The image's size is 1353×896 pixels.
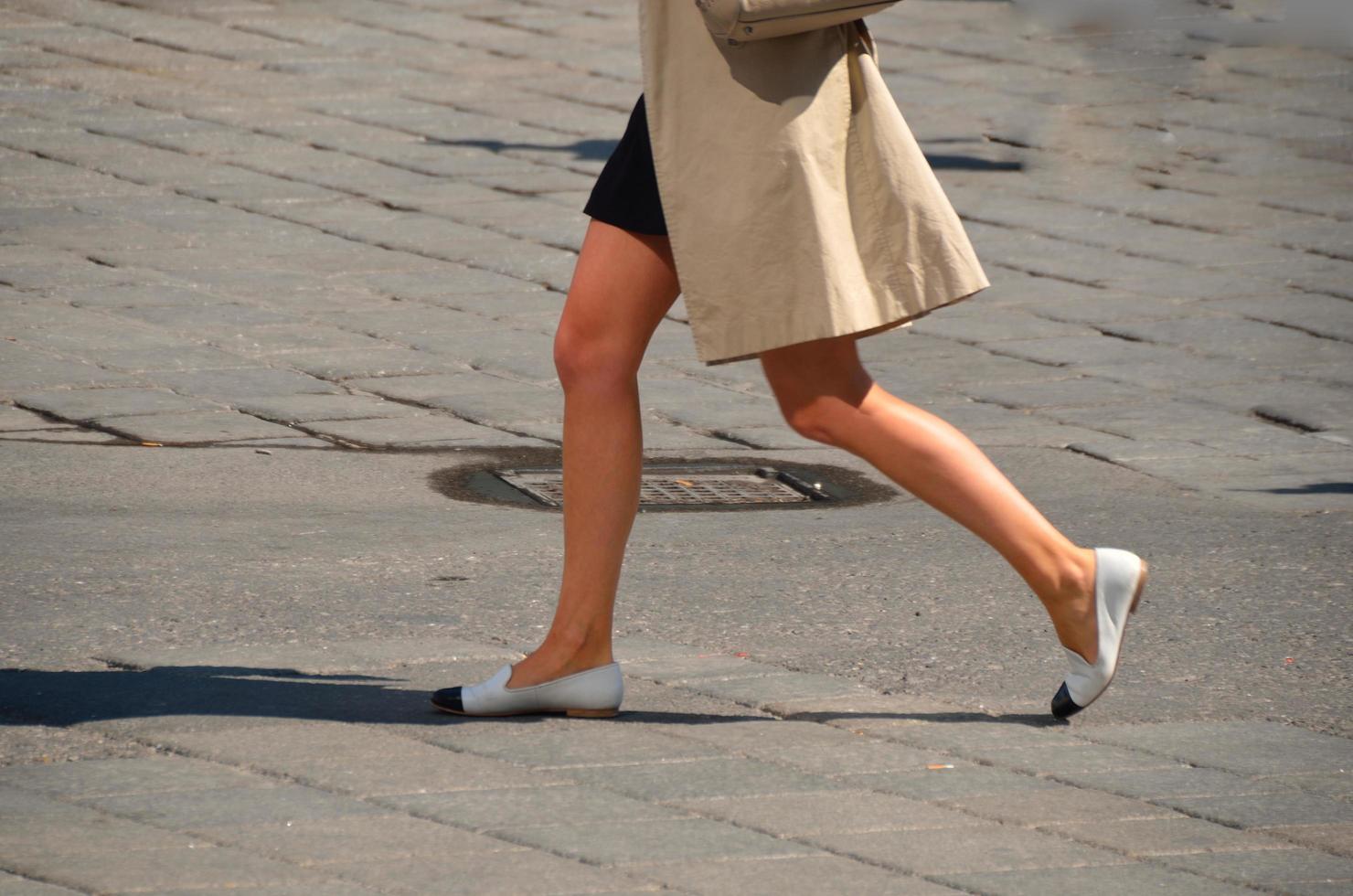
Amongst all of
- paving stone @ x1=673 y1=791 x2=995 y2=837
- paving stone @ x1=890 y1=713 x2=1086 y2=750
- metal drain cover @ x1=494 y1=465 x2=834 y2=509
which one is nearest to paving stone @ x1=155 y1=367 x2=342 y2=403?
metal drain cover @ x1=494 y1=465 x2=834 y2=509

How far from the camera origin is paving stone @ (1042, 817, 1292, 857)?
10.0ft

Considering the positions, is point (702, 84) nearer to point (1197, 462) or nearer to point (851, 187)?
point (851, 187)

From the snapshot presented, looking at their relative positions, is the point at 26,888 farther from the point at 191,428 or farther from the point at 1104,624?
the point at 191,428

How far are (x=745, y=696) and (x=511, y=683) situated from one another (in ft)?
1.38

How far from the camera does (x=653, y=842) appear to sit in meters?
3.01

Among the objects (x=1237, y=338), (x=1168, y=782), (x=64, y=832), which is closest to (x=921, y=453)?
(x=1168, y=782)

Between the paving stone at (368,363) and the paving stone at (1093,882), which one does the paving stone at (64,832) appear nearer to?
the paving stone at (1093,882)

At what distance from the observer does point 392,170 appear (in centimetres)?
920

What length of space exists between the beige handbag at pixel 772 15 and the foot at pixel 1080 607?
972 millimetres

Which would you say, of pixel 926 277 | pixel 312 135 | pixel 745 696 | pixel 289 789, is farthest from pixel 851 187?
pixel 312 135

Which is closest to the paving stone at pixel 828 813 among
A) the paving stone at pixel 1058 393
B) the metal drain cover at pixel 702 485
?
the metal drain cover at pixel 702 485

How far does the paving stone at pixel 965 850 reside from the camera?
2.96 metres

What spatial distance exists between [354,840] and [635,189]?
3.74 feet

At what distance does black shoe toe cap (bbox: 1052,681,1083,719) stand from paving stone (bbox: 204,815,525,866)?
43.2 inches
